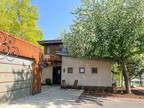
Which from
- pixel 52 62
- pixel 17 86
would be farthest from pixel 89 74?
pixel 17 86

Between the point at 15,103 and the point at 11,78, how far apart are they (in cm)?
139

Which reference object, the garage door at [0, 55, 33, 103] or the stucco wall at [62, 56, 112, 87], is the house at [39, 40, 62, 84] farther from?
the garage door at [0, 55, 33, 103]

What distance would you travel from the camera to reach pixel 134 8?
18578 millimetres

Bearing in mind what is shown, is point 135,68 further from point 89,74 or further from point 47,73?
point 47,73

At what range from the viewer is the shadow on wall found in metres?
13.5

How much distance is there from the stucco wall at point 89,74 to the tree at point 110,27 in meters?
4.17

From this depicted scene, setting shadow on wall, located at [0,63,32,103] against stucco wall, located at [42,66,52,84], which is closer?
shadow on wall, located at [0,63,32,103]

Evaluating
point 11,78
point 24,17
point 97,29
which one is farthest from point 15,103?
point 24,17

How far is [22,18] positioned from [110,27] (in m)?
15.9

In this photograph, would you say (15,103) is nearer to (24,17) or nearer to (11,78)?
(11,78)

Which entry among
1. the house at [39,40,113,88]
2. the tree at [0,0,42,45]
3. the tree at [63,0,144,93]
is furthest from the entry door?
the tree at [63,0,144,93]

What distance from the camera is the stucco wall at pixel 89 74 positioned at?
2438cm

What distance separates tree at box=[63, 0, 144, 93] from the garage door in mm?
4775

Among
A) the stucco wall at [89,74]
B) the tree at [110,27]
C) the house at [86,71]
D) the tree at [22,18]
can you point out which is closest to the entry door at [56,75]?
the house at [86,71]
